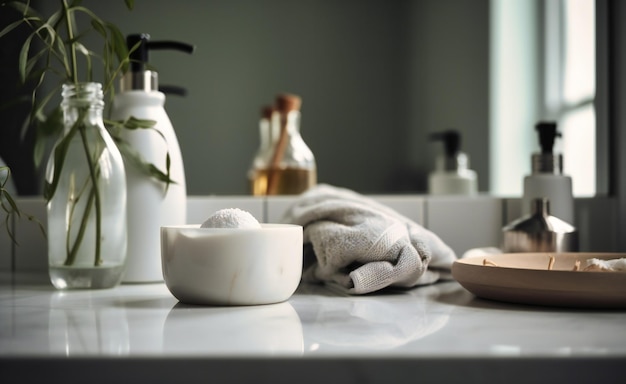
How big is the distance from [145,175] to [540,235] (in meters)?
0.56

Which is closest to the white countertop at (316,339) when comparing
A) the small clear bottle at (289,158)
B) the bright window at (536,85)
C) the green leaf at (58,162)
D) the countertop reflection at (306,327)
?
the countertop reflection at (306,327)

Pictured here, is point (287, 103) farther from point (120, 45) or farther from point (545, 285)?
point (545, 285)

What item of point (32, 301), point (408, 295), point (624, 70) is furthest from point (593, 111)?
point (32, 301)

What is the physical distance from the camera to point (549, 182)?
1027 millimetres

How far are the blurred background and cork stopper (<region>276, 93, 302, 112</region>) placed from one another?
0.8 inches

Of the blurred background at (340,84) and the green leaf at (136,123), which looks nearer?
the green leaf at (136,123)

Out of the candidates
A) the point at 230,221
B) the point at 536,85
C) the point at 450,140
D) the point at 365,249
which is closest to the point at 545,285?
the point at 365,249

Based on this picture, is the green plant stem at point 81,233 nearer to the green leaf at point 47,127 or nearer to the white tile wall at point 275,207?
the green leaf at point 47,127

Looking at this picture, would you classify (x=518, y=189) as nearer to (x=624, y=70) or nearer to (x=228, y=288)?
(x=624, y=70)

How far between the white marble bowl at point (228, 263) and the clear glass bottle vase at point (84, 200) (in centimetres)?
15

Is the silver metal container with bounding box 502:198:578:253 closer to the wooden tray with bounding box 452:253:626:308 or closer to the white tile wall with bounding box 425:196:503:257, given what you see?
the white tile wall with bounding box 425:196:503:257

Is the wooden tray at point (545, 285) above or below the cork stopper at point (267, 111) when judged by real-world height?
below

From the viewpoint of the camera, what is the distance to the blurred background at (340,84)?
4.01 feet

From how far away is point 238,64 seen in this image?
49.1 inches
